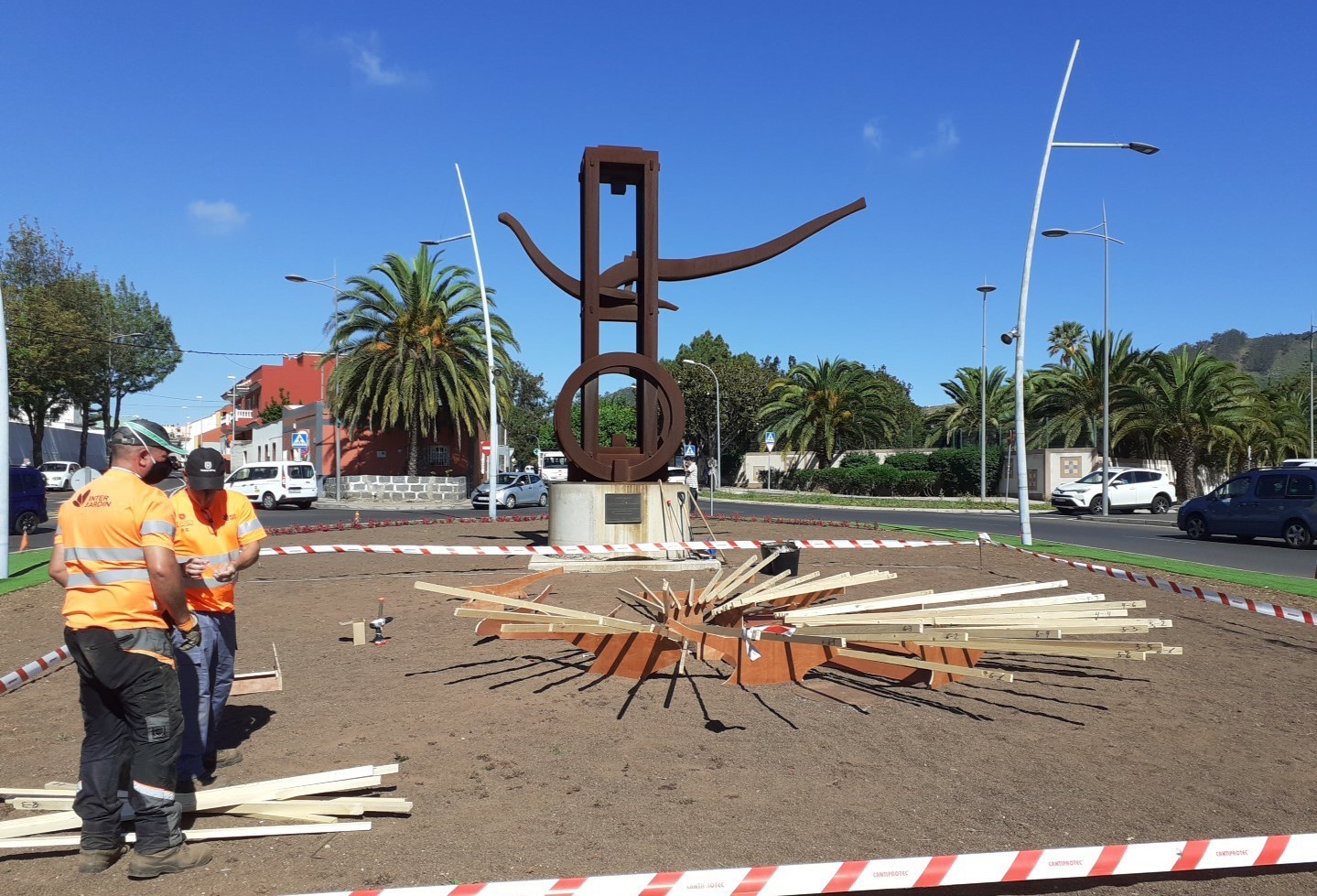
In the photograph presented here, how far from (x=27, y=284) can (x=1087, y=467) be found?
2048 inches

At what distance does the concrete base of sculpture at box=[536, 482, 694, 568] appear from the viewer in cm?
1400

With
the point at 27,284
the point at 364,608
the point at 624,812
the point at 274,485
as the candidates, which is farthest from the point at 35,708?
the point at 27,284

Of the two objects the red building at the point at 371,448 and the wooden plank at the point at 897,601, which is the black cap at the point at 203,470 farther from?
the red building at the point at 371,448

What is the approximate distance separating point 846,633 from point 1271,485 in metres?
17.6

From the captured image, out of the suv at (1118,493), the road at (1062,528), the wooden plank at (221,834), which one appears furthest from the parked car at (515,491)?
the wooden plank at (221,834)

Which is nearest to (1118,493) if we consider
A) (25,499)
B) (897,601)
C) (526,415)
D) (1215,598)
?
(1215,598)

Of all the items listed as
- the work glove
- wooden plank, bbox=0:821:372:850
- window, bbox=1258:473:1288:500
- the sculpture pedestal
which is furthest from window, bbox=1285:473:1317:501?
the work glove

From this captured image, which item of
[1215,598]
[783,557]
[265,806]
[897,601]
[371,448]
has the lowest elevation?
[265,806]

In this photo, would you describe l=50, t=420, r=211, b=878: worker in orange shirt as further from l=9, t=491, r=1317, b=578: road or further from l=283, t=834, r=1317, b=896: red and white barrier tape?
l=9, t=491, r=1317, b=578: road

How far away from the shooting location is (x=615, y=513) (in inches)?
551

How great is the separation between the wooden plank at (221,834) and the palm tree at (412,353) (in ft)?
113

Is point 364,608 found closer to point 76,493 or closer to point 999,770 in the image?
point 76,493

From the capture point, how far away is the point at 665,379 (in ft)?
48.5

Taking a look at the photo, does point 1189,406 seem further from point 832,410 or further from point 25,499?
point 25,499
